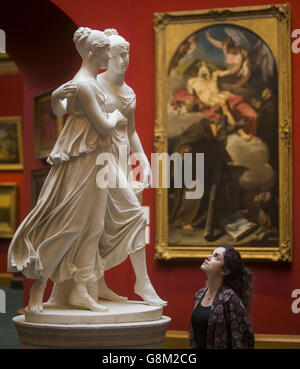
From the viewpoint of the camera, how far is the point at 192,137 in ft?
33.0

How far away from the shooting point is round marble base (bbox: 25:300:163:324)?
602cm

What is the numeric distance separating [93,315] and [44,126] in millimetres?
5971

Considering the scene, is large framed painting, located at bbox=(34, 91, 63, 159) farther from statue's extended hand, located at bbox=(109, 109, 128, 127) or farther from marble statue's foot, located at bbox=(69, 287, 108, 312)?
marble statue's foot, located at bbox=(69, 287, 108, 312)

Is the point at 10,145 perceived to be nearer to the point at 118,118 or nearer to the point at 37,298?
the point at 118,118

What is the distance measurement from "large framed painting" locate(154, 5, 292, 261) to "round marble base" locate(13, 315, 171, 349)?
384 centimetres

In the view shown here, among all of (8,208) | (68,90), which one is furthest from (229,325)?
(8,208)

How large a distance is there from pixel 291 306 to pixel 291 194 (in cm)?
151

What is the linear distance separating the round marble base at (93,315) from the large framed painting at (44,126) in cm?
507

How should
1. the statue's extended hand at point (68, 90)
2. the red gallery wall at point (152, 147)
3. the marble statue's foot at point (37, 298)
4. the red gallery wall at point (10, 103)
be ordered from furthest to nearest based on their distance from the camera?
the red gallery wall at point (10, 103)
the red gallery wall at point (152, 147)
the statue's extended hand at point (68, 90)
the marble statue's foot at point (37, 298)

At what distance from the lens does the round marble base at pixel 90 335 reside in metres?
5.93

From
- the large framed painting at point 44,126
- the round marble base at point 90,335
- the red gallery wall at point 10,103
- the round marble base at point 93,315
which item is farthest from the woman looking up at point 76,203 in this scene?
the red gallery wall at point 10,103

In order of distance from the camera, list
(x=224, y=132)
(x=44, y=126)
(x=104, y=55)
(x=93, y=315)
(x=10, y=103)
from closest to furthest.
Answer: (x=93, y=315), (x=104, y=55), (x=224, y=132), (x=44, y=126), (x=10, y=103)

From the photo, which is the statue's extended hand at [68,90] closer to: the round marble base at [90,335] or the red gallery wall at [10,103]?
the round marble base at [90,335]

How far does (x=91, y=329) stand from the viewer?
591 centimetres
